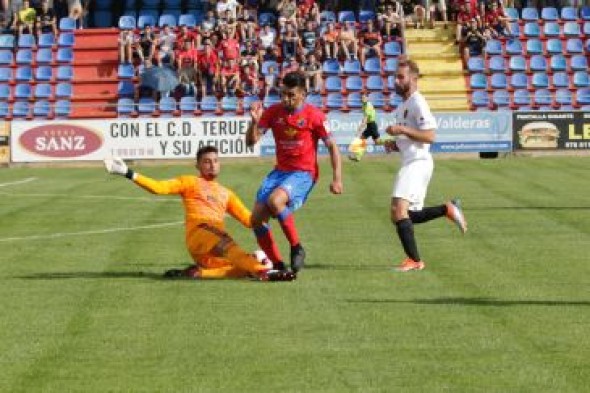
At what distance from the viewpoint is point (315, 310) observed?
1212cm

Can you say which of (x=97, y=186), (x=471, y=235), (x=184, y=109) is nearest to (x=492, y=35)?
(x=184, y=109)

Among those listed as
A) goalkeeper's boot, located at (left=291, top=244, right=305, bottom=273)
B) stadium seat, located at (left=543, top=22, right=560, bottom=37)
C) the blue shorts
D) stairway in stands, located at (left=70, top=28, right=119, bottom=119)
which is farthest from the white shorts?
stadium seat, located at (left=543, top=22, right=560, bottom=37)

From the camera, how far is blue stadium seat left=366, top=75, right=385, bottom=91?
47.0 meters

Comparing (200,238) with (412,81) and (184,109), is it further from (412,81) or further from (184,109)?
(184,109)

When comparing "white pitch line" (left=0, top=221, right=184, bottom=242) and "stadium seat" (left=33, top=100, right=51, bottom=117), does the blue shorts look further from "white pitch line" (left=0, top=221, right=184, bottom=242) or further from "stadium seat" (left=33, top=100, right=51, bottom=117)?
"stadium seat" (left=33, top=100, right=51, bottom=117)

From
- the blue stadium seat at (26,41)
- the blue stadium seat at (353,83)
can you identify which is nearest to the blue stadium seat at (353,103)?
the blue stadium seat at (353,83)

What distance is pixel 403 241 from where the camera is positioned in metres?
15.2

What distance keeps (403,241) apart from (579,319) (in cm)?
399

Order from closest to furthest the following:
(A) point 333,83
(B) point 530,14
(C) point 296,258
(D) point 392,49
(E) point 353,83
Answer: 1. (C) point 296,258
2. (A) point 333,83
3. (E) point 353,83
4. (D) point 392,49
5. (B) point 530,14

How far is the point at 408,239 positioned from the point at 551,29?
3616 centimetres

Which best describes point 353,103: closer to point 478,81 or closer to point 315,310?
point 478,81

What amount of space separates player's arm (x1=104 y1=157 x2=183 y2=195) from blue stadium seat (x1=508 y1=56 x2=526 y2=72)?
3478cm

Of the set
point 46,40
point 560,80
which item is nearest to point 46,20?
point 46,40

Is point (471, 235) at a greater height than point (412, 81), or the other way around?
point (412, 81)
